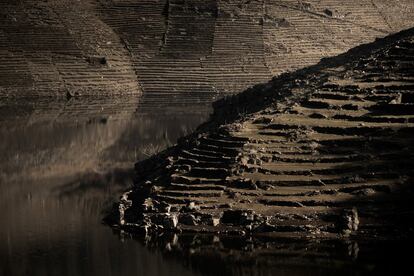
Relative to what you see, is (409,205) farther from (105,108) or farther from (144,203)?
(105,108)

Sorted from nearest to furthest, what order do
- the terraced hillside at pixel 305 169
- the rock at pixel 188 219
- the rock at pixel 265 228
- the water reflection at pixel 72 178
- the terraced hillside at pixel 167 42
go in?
1. the water reflection at pixel 72 178
2. the rock at pixel 265 228
3. the terraced hillside at pixel 305 169
4. the rock at pixel 188 219
5. the terraced hillside at pixel 167 42

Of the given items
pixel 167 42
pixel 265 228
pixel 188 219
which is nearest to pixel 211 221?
pixel 188 219

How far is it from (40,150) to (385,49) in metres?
17.5

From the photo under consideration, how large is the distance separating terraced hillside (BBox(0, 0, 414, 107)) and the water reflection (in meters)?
4.23

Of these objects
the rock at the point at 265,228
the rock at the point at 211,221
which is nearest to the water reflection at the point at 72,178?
the rock at the point at 211,221

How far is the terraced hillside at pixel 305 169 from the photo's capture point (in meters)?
30.2

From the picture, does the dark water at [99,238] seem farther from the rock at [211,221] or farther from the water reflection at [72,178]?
the rock at [211,221]

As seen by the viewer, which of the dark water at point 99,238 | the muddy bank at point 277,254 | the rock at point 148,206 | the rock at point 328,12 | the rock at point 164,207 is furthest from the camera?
the rock at point 328,12

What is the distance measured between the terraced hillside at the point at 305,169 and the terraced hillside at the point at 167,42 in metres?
33.3

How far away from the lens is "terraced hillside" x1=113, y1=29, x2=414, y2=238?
99.1 feet

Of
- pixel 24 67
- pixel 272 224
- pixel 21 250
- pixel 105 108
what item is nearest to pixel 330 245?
pixel 272 224

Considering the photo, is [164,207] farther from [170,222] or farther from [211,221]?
[211,221]

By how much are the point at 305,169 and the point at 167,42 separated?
4757 centimetres

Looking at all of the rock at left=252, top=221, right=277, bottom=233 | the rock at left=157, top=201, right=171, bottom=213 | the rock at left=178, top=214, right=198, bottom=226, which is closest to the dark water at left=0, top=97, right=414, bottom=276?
the rock at left=178, top=214, right=198, bottom=226
